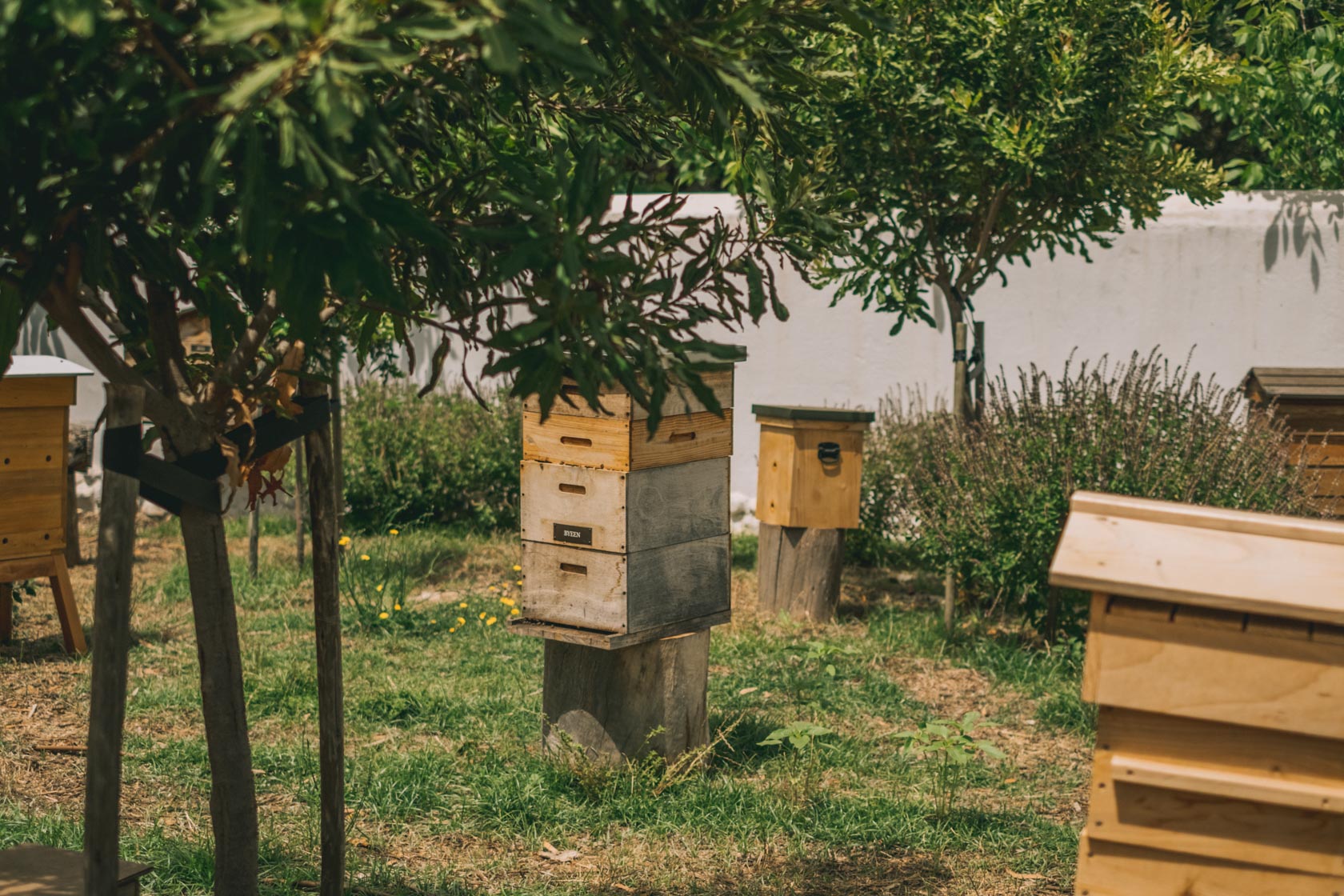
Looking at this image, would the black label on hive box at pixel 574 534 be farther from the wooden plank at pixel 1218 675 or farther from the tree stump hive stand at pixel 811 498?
the tree stump hive stand at pixel 811 498

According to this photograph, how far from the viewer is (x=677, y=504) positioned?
14.6 ft

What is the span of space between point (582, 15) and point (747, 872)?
106 inches

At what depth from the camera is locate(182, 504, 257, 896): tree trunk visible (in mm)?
2670

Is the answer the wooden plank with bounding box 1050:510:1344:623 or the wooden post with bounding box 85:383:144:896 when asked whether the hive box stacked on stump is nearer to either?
the wooden plank with bounding box 1050:510:1344:623

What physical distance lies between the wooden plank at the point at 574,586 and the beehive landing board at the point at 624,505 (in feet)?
0.14

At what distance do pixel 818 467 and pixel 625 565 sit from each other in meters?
2.71

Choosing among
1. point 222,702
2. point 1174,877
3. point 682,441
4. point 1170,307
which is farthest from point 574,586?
point 1170,307

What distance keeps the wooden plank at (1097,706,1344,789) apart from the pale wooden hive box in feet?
15.6

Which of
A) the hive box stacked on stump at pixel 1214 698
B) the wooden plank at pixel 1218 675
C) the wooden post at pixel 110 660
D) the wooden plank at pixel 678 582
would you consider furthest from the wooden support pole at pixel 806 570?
the wooden post at pixel 110 660

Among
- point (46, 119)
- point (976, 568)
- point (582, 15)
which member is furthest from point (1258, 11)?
point (46, 119)

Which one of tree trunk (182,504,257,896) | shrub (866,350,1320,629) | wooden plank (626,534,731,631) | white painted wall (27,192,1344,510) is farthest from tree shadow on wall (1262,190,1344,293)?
tree trunk (182,504,257,896)

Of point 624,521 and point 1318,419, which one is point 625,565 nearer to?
point 624,521

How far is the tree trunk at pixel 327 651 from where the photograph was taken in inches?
118

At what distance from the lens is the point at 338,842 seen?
3.07 metres
